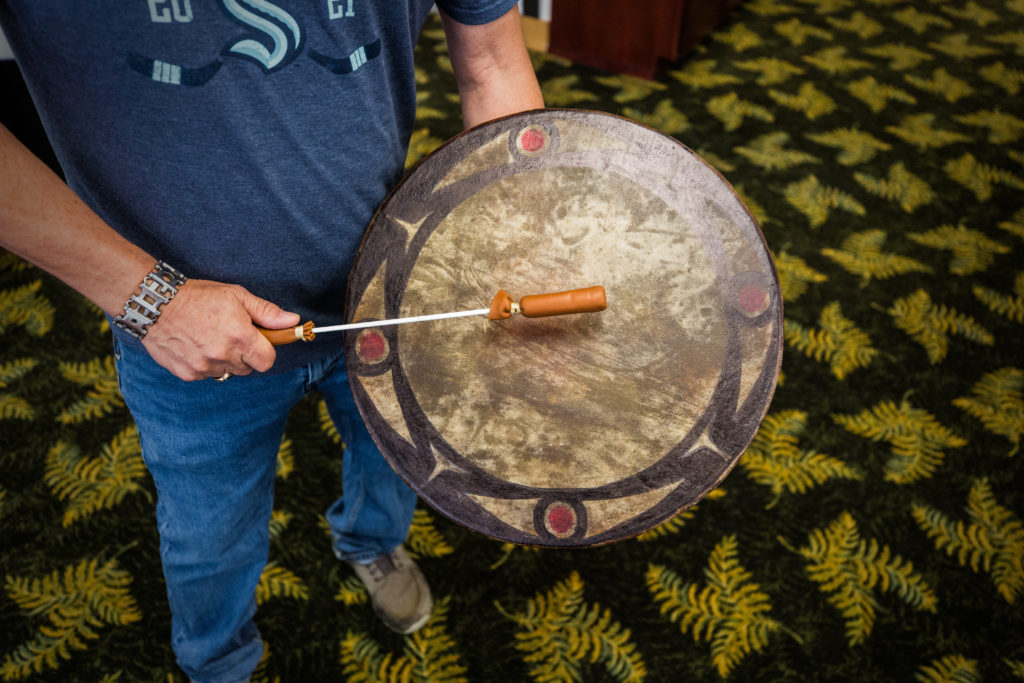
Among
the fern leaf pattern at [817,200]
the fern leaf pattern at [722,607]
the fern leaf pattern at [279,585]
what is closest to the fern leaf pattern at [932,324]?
the fern leaf pattern at [817,200]

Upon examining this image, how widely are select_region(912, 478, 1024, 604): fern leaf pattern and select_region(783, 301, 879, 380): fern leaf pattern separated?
438 mm

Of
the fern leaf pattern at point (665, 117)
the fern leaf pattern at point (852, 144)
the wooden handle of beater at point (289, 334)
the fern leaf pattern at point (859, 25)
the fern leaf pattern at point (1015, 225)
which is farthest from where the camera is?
the fern leaf pattern at point (859, 25)

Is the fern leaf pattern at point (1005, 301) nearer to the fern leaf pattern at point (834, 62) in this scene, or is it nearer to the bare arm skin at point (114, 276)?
the fern leaf pattern at point (834, 62)

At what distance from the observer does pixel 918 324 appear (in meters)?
1.96

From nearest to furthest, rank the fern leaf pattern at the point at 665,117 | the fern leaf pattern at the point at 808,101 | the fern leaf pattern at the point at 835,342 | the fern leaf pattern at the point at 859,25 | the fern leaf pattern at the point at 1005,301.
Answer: the fern leaf pattern at the point at 835,342 → the fern leaf pattern at the point at 1005,301 → the fern leaf pattern at the point at 665,117 → the fern leaf pattern at the point at 808,101 → the fern leaf pattern at the point at 859,25

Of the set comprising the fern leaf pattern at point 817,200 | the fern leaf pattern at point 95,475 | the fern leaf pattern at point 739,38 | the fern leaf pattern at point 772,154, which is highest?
the fern leaf pattern at point 739,38

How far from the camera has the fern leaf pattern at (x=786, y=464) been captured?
1.57m

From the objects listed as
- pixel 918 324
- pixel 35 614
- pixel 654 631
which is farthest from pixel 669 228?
pixel 918 324

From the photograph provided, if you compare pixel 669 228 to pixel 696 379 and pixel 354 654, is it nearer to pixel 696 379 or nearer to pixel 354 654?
pixel 696 379

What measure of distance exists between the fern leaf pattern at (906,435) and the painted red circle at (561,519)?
1.21 m

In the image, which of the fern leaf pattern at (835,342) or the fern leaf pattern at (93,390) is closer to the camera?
the fern leaf pattern at (93,390)

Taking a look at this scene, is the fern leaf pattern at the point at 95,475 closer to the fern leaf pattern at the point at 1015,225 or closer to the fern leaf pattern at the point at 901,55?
the fern leaf pattern at the point at 1015,225

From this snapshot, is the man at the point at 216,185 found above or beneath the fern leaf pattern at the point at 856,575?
above

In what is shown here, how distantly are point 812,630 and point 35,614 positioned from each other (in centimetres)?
160
